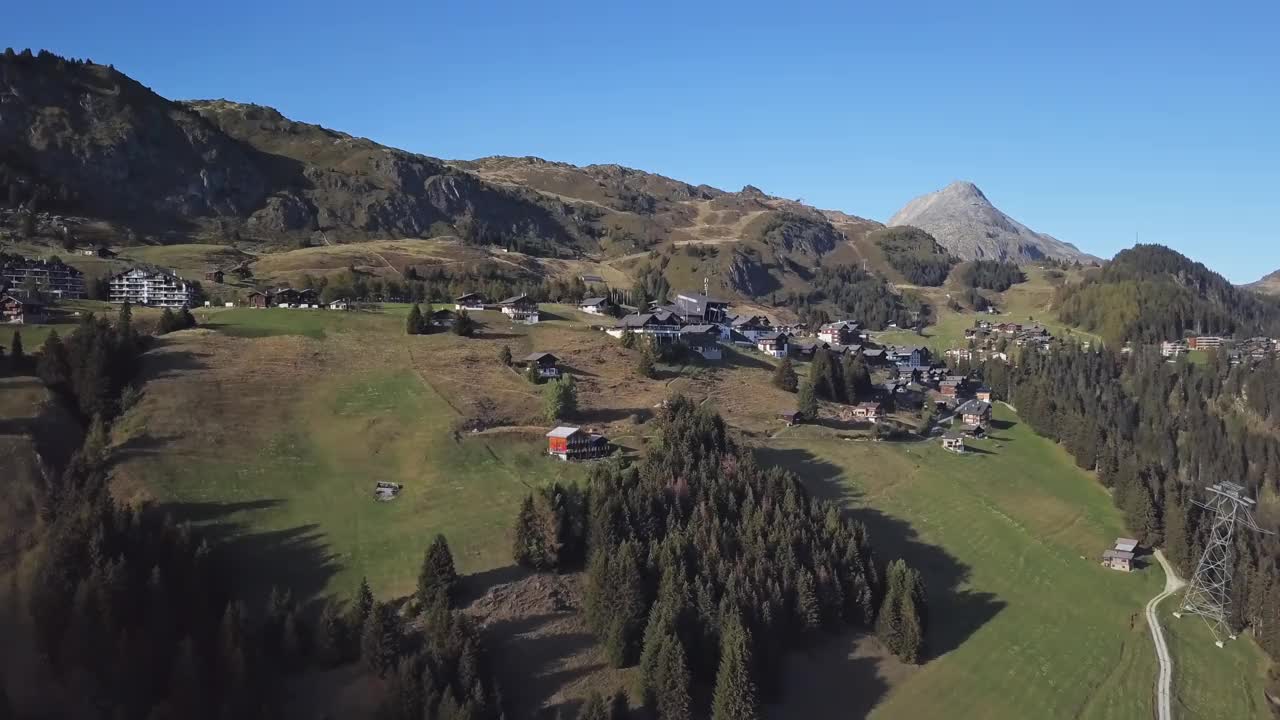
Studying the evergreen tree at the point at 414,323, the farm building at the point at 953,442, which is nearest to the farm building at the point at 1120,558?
the farm building at the point at 953,442

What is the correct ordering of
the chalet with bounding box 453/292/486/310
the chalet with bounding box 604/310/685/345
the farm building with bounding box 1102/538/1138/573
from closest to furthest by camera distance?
the farm building with bounding box 1102/538/1138/573 < the chalet with bounding box 604/310/685/345 < the chalet with bounding box 453/292/486/310

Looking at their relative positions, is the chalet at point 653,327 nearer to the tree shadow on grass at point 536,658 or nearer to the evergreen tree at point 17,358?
the tree shadow on grass at point 536,658

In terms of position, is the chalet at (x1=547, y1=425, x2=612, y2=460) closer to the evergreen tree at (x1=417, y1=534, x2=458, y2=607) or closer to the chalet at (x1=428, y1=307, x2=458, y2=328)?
the evergreen tree at (x1=417, y1=534, x2=458, y2=607)

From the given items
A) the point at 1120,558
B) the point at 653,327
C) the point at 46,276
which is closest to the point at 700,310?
the point at 653,327

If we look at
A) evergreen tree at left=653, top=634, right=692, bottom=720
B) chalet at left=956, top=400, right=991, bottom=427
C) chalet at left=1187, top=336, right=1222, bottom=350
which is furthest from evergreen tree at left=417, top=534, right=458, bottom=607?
chalet at left=1187, top=336, right=1222, bottom=350

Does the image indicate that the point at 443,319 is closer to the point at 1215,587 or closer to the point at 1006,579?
the point at 1006,579

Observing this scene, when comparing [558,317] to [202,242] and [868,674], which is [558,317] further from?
[202,242]
